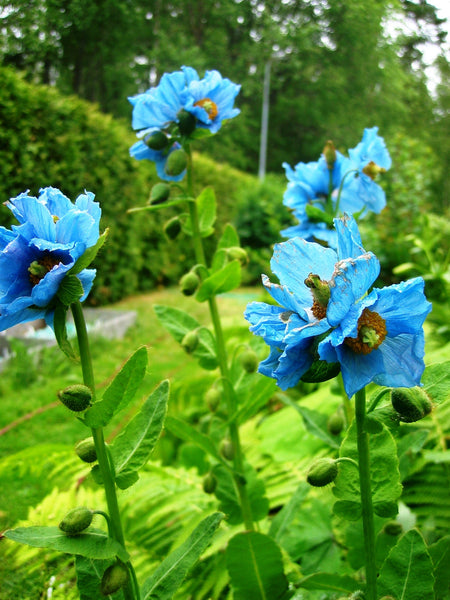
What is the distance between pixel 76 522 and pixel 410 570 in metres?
0.52

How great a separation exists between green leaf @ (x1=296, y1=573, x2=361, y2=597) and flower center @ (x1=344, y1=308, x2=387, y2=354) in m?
0.47

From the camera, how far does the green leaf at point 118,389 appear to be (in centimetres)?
76

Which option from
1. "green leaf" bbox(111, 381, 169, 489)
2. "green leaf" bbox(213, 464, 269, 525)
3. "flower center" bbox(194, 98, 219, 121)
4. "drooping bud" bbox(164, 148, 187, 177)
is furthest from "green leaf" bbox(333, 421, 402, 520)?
"flower center" bbox(194, 98, 219, 121)

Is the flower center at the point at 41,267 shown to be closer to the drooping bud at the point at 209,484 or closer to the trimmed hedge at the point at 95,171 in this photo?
the drooping bud at the point at 209,484

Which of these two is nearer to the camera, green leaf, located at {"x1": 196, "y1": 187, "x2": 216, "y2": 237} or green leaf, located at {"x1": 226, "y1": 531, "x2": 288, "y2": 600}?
green leaf, located at {"x1": 226, "y1": 531, "x2": 288, "y2": 600}

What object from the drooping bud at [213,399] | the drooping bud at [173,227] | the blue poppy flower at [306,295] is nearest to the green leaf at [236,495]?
the drooping bud at [213,399]

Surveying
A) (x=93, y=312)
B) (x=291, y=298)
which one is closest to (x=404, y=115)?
(x=93, y=312)

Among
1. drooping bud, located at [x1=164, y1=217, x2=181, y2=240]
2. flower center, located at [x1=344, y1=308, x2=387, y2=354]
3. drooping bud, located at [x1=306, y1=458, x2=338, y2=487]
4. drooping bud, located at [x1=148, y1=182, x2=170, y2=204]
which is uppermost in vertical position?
drooping bud, located at [x1=148, y1=182, x2=170, y2=204]

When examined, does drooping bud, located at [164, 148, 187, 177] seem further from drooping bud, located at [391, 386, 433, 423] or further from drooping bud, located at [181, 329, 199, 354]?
drooping bud, located at [391, 386, 433, 423]

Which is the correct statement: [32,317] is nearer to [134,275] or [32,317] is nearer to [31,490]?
[31,490]

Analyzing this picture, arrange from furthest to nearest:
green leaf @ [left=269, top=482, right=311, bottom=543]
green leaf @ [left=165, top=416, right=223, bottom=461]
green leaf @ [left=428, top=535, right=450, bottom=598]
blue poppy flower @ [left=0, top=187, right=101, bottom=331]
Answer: green leaf @ [left=269, top=482, right=311, bottom=543] → green leaf @ [left=165, top=416, right=223, bottom=461] → green leaf @ [left=428, top=535, right=450, bottom=598] → blue poppy flower @ [left=0, top=187, right=101, bottom=331]

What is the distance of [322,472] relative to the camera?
2.52 feet

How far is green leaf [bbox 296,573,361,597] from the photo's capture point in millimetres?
900

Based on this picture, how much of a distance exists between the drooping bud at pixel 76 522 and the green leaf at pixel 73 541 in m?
0.02
